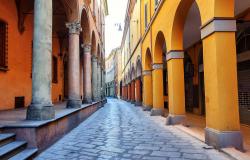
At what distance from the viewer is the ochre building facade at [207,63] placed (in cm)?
593

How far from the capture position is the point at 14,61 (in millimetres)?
11664

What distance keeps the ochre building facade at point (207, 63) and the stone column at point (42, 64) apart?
392 centimetres

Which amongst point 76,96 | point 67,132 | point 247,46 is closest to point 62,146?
point 67,132

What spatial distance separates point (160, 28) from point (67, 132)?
21.4ft

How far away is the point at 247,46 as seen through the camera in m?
9.96

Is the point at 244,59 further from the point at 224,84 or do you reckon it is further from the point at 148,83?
the point at 148,83

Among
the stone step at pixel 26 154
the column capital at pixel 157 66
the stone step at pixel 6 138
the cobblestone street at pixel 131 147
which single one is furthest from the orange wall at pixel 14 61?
the column capital at pixel 157 66

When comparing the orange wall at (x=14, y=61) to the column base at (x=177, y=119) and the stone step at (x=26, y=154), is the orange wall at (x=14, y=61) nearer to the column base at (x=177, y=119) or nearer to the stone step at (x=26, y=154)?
the stone step at (x=26, y=154)

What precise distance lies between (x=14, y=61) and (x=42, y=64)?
560 centimetres

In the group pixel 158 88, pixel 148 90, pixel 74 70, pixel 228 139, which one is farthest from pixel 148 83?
pixel 228 139

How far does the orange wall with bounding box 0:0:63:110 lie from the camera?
10.7m

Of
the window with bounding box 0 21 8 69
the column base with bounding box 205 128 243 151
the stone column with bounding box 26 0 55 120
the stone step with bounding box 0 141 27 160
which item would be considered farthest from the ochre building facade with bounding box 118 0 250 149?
the window with bounding box 0 21 8 69

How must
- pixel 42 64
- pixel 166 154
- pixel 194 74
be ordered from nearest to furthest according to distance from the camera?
1. pixel 166 154
2. pixel 42 64
3. pixel 194 74

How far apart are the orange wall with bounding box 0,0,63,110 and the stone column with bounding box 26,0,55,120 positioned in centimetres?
437
